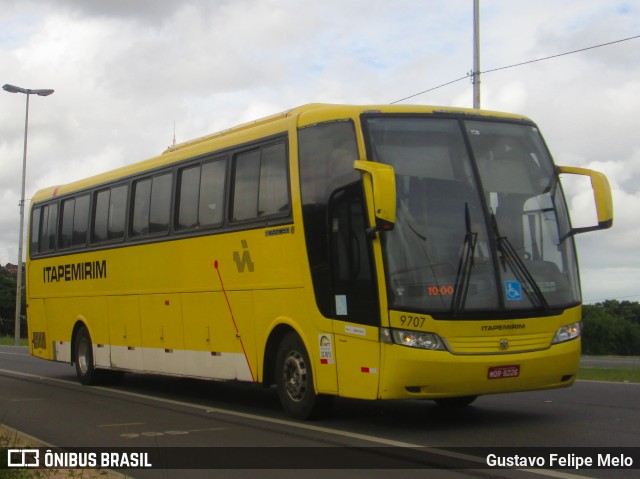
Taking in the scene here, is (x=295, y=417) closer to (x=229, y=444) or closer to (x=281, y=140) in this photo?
(x=229, y=444)

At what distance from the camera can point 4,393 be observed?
16.9 meters

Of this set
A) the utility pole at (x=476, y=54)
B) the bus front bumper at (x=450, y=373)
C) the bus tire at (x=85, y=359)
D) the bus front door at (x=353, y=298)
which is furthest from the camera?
the utility pole at (x=476, y=54)

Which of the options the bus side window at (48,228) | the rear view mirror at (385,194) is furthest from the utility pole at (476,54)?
the rear view mirror at (385,194)

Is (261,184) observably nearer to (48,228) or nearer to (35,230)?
(48,228)

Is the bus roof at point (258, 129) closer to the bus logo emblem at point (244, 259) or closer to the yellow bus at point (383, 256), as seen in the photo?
the yellow bus at point (383, 256)

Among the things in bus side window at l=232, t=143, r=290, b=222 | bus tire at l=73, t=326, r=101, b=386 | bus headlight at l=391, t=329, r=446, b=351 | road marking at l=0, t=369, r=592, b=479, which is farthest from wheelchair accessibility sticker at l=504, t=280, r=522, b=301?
bus tire at l=73, t=326, r=101, b=386

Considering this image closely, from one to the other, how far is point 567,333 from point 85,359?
35.4 feet

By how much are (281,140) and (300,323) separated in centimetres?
Result: 238

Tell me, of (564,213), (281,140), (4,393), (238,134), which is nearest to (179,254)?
(238,134)

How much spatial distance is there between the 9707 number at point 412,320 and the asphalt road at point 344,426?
47.7 inches

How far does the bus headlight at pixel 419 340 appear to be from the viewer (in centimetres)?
988

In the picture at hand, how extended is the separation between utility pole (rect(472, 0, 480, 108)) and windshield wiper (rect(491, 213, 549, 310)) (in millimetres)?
13774

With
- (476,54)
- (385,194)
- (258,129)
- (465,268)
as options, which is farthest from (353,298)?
(476,54)

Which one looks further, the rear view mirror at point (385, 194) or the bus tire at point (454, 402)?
the bus tire at point (454, 402)
